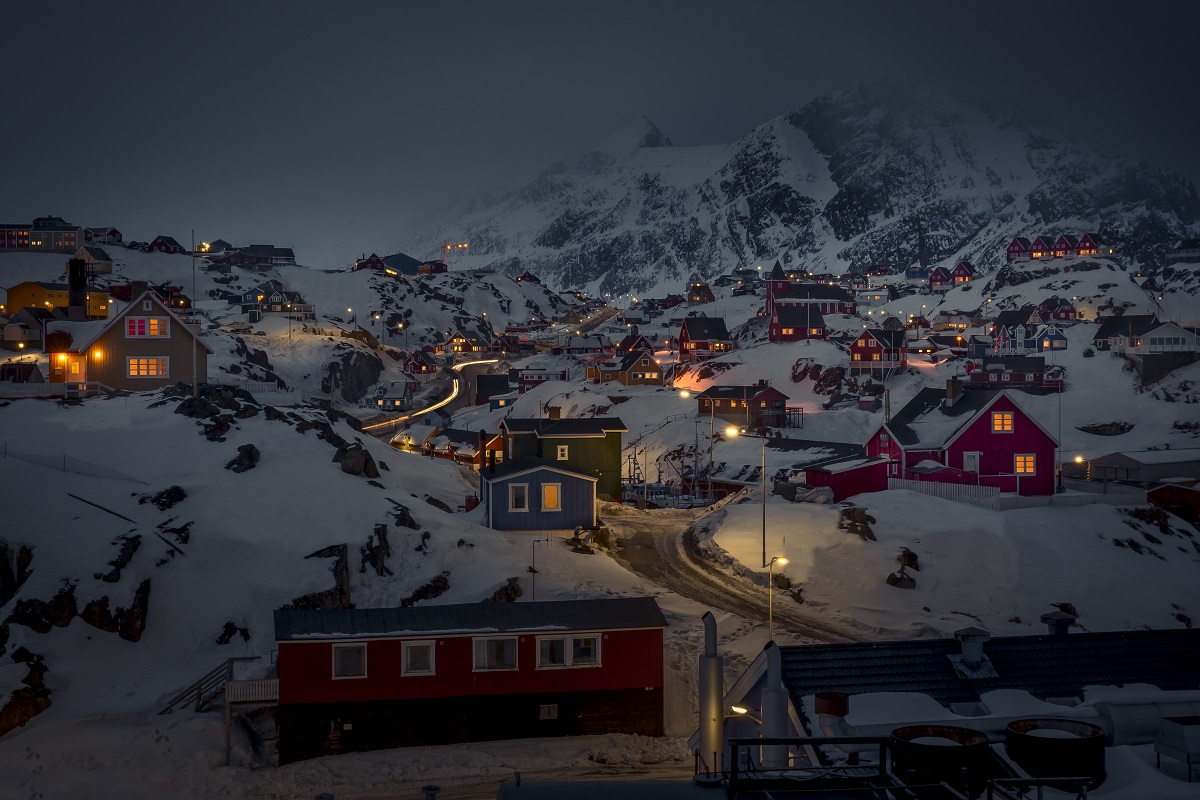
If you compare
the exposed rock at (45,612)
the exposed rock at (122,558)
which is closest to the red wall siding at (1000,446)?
the exposed rock at (122,558)

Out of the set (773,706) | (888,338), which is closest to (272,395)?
(773,706)

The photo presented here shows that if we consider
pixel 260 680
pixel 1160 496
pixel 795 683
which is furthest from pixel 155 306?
pixel 1160 496

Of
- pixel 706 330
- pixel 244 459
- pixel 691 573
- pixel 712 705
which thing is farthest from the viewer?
pixel 706 330

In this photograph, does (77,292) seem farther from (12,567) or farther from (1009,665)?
(1009,665)

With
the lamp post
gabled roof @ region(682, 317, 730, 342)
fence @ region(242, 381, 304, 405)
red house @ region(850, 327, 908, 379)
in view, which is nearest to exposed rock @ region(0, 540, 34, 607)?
the lamp post

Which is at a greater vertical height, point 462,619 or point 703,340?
point 703,340

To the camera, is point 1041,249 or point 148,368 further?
point 1041,249

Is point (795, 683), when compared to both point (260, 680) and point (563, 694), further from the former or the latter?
point (260, 680)
